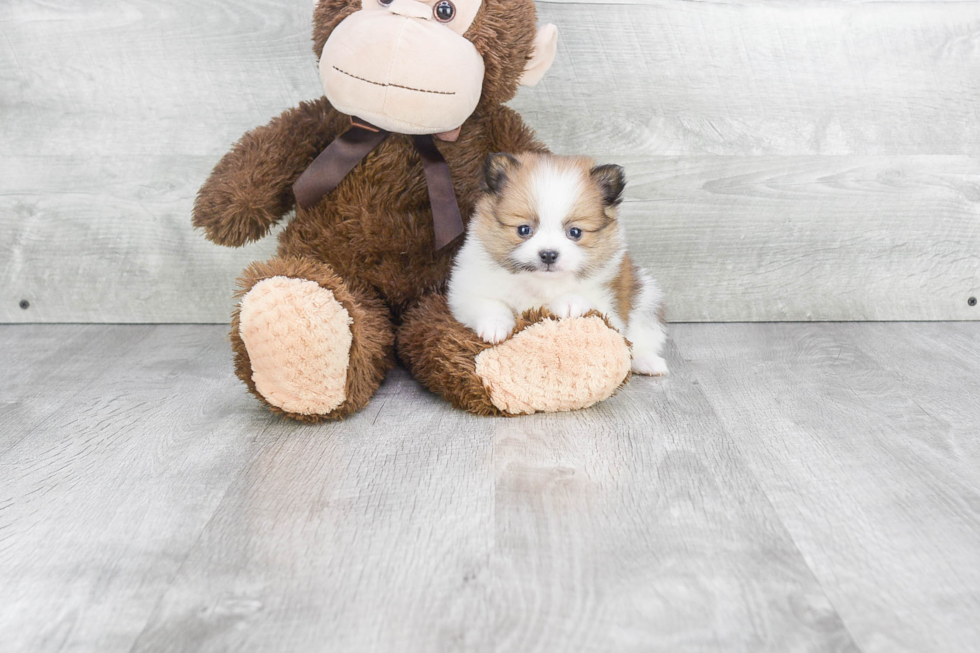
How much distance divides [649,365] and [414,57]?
0.62 m

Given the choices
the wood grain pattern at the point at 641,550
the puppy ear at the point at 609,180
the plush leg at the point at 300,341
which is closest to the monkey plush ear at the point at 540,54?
the puppy ear at the point at 609,180

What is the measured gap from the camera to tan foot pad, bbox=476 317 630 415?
Answer: 48.4 inches

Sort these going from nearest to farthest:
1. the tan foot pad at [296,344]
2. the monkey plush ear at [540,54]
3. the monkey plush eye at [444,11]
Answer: the tan foot pad at [296,344] < the monkey plush eye at [444,11] < the monkey plush ear at [540,54]

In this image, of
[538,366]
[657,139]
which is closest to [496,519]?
[538,366]

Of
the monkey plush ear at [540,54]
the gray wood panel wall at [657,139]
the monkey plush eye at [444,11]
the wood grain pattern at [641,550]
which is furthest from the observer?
the gray wood panel wall at [657,139]

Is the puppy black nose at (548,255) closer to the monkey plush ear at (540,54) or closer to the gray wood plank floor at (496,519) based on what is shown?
the gray wood plank floor at (496,519)

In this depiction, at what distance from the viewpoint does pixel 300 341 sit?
1170 mm

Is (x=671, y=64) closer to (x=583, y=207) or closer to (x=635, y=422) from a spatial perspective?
(x=583, y=207)

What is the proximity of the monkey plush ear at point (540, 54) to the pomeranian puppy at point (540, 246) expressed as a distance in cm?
20

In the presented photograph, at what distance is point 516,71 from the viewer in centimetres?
139

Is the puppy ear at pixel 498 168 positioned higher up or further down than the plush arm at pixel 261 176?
higher up

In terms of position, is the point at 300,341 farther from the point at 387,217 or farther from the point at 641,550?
the point at 641,550

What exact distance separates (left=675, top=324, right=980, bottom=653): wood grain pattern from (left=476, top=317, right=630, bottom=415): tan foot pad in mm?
198

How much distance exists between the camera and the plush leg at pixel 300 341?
3.84 feet
